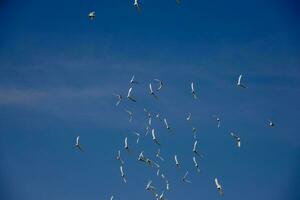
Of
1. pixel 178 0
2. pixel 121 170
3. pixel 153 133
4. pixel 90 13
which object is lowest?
pixel 121 170

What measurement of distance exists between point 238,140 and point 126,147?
36.7 feet

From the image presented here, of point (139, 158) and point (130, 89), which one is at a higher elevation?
point (130, 89)

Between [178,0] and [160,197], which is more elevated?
[178,0]

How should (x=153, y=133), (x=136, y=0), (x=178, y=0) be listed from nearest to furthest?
(x=178, y=0) → (x=136, y=0) → (x=153, y=133)

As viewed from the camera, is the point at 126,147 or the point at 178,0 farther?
the point at 126,147

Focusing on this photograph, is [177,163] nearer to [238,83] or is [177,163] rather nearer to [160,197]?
[160,197]

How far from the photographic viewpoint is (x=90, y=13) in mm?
42406

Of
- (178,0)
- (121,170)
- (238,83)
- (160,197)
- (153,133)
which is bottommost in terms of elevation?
(160,197)

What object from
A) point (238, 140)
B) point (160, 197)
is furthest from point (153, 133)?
point (238, 140)

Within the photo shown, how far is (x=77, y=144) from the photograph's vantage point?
1743 inches

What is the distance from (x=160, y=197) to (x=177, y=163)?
3488 millimetres

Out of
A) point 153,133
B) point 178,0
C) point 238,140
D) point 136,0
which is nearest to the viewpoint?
point 178,0

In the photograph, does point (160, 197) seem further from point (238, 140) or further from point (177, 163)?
point (238, 140)

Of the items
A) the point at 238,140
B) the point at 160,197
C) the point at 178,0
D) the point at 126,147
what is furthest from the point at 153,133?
the point at 178,0
